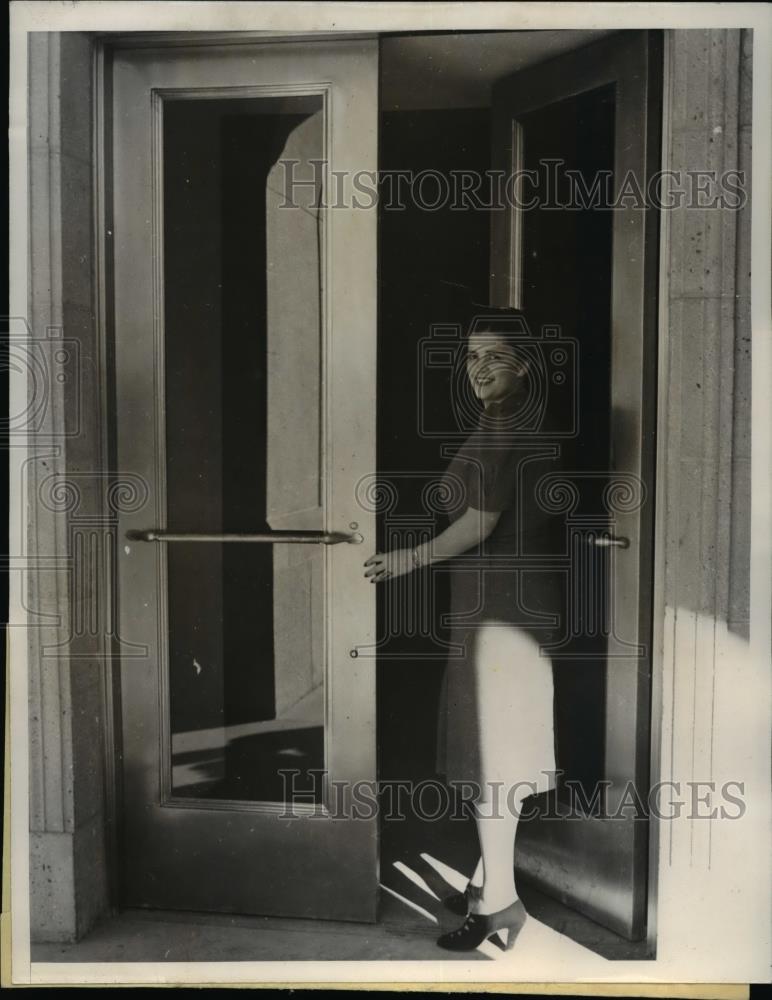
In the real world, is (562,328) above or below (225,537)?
above

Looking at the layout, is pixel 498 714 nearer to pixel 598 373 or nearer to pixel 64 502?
pixel 598 373

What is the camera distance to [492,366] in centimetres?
205

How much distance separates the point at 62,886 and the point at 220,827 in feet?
1.25

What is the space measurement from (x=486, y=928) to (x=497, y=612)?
726mm

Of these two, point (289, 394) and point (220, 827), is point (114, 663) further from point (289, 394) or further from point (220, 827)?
point (289, 394)

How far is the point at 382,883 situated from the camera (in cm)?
215

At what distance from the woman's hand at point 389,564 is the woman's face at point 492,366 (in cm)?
39

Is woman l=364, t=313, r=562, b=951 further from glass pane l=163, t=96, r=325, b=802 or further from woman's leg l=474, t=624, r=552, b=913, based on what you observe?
glass pane l=163, t=96, r=325, b=802

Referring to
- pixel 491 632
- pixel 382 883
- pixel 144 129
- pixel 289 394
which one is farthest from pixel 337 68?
pixel 382 883

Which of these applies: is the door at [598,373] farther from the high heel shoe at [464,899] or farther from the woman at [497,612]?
the high heel shoe at [464,899]

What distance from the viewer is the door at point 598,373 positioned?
→ 2.02 metres

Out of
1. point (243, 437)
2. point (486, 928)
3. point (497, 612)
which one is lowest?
point (486, 928)

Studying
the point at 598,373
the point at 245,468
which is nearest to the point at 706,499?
the point at 598,373

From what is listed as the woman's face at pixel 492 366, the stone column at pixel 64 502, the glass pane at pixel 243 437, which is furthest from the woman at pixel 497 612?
the stone column at pixel 64 502
